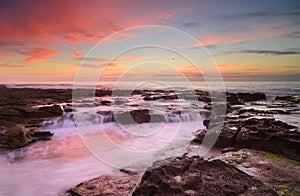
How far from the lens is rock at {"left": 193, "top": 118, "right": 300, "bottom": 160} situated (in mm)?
5773

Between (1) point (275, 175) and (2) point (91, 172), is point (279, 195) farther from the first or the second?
(2) point (91, 172)

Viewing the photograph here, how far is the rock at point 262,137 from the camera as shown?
227 inches

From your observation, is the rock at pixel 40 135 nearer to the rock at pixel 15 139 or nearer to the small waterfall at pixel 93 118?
the rock at pixel 15 139

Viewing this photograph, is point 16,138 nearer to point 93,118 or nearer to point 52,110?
point 52,110

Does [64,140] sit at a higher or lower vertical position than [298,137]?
lower

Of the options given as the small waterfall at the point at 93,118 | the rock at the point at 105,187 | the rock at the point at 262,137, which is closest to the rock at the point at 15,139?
the small waterfall at the point at 93,118

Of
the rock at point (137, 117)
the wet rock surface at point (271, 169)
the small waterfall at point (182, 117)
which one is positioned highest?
the wet rock surface at point (271, 169)

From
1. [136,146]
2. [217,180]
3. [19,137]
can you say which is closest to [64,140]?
[19,137]

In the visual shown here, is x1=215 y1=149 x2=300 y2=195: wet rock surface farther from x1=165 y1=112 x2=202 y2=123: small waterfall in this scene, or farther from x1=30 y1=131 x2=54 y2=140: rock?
x1=165 y1=112 x2=202 y2=123: small waterfall

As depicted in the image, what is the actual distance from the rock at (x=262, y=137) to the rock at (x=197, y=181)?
9.10ft

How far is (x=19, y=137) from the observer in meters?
8.27

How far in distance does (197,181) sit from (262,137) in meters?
3.90

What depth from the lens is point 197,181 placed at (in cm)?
325

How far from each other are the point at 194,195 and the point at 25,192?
420 centimetres
